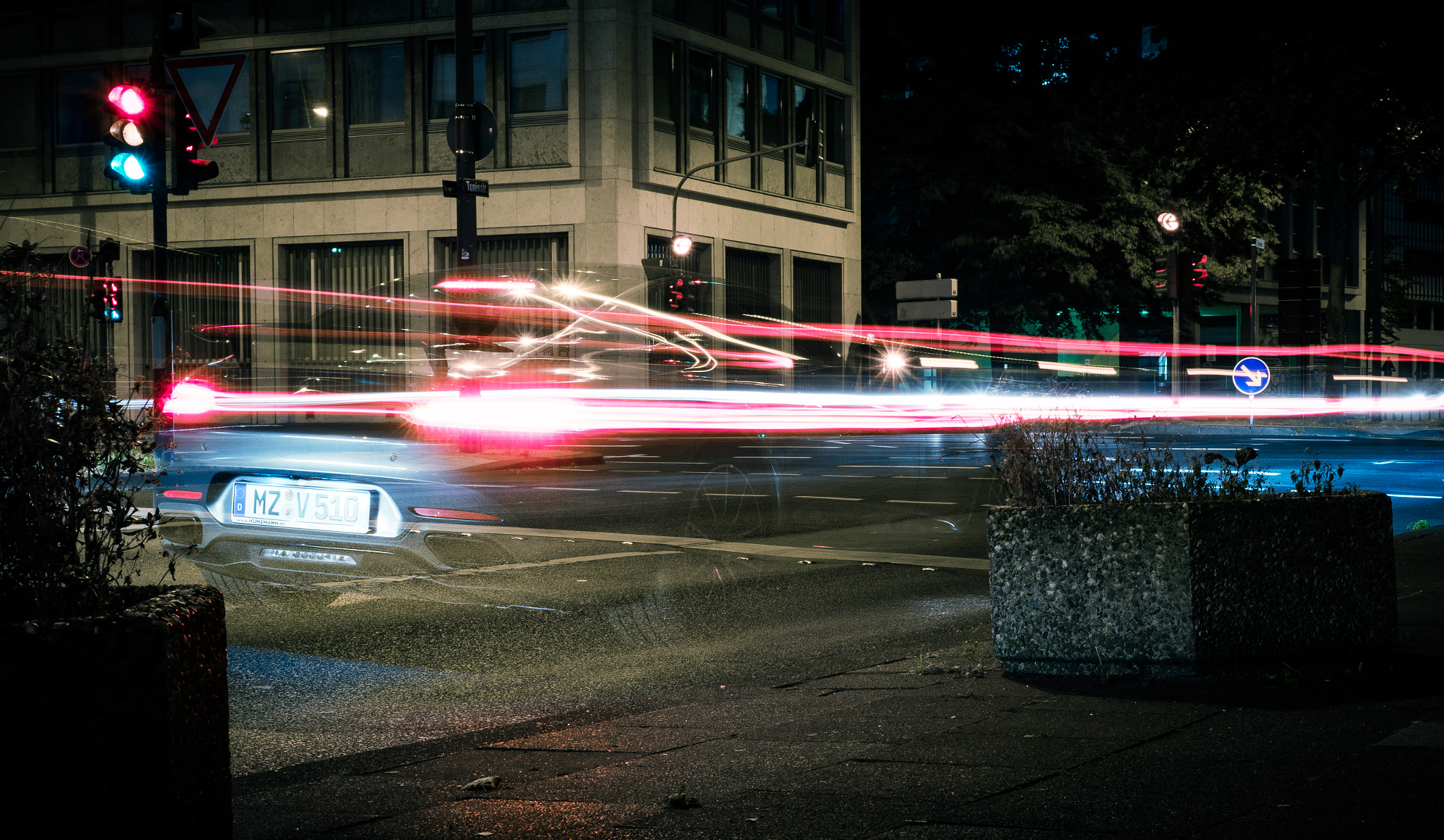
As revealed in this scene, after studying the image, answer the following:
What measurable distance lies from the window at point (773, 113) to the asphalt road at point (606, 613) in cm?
2452

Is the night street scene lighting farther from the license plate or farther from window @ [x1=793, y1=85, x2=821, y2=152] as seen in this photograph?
A: window @ [x1=793, y1=85, x2=821, y2=152]

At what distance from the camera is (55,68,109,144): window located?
1437 inches

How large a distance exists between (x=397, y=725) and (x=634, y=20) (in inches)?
1171

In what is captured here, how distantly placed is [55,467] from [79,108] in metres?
37.5

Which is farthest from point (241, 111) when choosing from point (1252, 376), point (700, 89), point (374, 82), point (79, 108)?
point (1252, 376)

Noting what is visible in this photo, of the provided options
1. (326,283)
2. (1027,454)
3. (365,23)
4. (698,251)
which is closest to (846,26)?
(698,251)

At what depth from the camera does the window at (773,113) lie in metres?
38.9

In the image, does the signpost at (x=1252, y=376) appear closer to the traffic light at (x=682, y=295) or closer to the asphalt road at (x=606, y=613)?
the traffic light at (x=682, y=295)

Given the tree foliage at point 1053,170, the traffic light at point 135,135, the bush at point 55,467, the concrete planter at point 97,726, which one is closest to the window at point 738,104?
the tree foliage at point 1053,170

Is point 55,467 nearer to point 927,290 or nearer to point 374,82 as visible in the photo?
point 927,290

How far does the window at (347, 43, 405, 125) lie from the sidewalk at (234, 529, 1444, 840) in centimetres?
3104

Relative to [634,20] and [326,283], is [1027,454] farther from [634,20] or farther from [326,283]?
[326,283]

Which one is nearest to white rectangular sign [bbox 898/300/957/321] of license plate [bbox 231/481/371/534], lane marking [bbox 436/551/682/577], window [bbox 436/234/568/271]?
window [bbox 436/234/568/271]

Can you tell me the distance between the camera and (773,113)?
129ft
